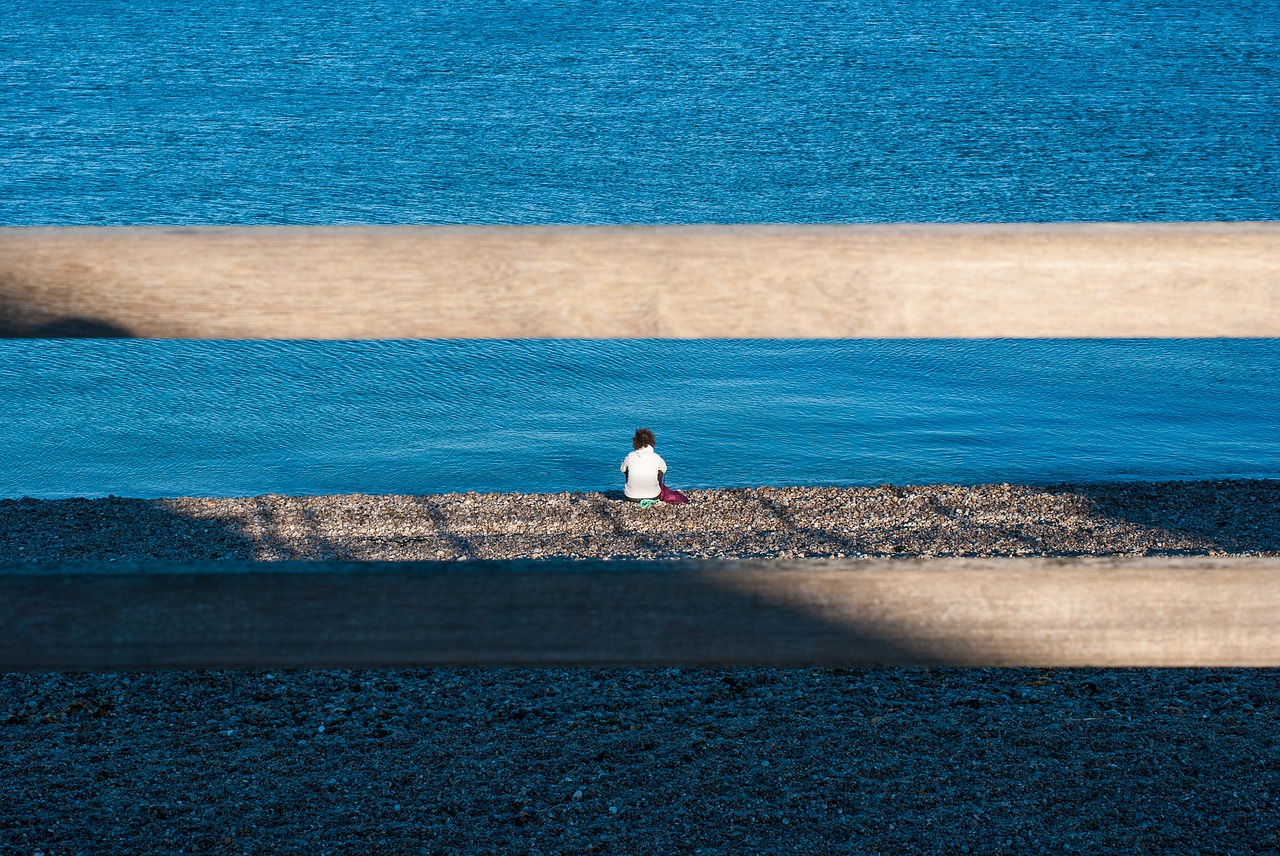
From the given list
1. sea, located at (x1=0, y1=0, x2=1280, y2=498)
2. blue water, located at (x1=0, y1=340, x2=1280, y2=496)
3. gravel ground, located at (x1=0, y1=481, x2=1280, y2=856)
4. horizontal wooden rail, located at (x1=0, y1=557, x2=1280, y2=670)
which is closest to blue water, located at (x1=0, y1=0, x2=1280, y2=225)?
sea, located at (x1=0, y1=0, x2=1280, y2=498)

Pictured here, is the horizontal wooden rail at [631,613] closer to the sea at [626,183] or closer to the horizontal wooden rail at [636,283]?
the horizontal wooden rail at [636,283]

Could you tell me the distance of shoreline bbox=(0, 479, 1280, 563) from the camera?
816 centimetres

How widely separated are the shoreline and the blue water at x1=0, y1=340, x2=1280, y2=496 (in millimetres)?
2024

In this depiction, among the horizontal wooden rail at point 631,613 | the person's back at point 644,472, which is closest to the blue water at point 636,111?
the person's back at point 644,472

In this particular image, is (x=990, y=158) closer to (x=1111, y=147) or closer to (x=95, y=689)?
(x=1111, y=147)

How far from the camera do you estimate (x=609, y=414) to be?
49.7 feet

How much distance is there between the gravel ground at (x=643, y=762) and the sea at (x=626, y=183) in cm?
744

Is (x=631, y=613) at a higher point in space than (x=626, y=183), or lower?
lower


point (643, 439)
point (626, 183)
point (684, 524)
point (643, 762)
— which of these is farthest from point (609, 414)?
point (626, 183)

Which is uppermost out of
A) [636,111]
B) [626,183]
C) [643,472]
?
[636,111]

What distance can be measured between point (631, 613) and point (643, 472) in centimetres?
834

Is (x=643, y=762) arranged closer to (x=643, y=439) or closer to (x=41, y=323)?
(x=41, y=323)

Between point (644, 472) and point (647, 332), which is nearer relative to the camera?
point (647, 332)

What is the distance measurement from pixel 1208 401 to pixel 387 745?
14.5 m
